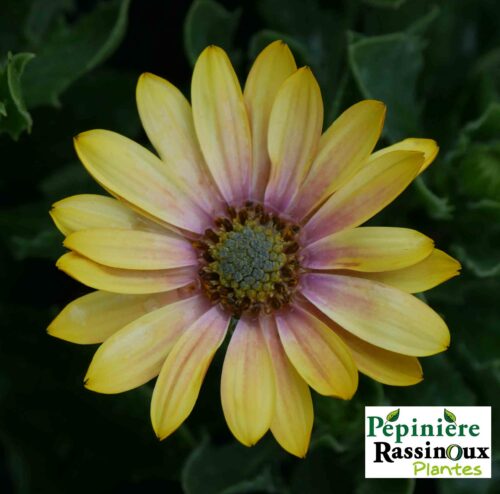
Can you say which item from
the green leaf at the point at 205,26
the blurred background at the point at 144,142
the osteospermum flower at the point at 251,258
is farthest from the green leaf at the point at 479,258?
the green leaf at the point at 205,26

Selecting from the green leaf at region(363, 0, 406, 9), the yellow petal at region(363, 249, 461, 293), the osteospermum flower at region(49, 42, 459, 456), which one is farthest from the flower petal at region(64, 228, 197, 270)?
the green leaf at region(363, 0, 406, 9)

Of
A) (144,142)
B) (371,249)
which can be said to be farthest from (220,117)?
(144,142)

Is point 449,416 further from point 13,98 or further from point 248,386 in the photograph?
point 13,98

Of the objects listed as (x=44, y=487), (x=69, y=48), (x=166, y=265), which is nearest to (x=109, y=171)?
(x=166, y=265)

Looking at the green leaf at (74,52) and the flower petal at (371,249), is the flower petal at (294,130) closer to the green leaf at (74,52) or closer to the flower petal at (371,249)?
the flower petal at (371,249)

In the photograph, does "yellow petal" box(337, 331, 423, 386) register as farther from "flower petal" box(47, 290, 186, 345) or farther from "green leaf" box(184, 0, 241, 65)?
"green leaf" box(184, 0, 241, 65)

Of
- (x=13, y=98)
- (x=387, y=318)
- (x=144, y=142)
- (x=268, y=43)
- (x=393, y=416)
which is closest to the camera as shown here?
(x=387, y=318)
